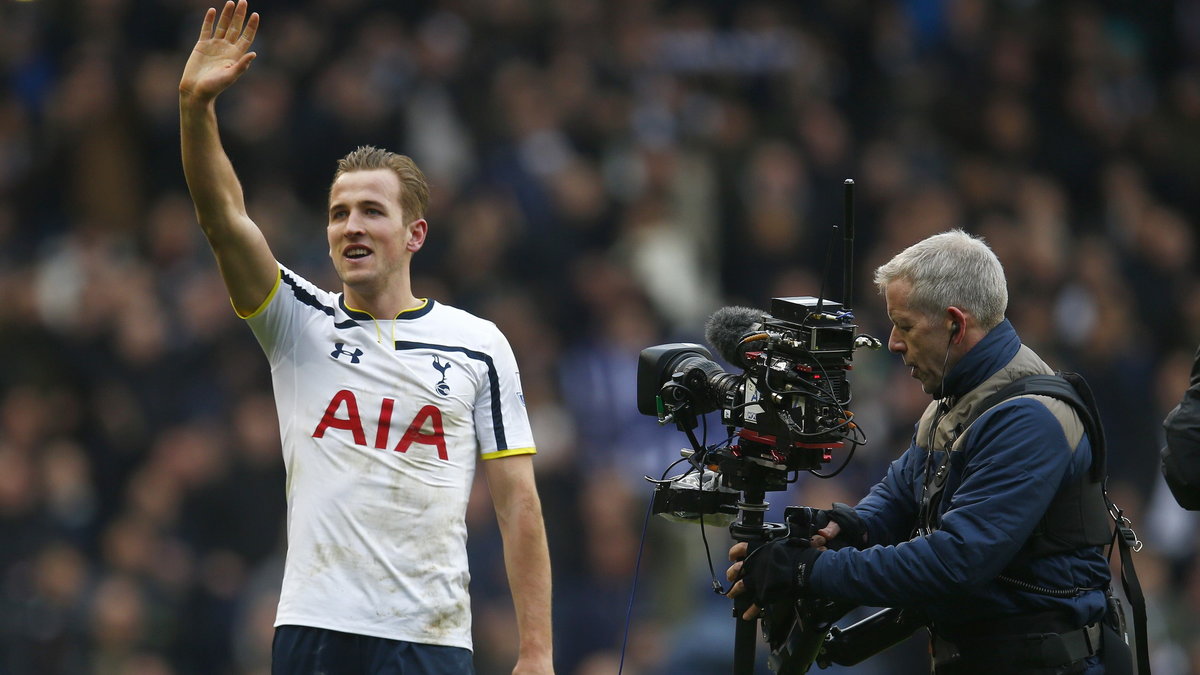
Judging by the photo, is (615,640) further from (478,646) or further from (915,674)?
(915,674)

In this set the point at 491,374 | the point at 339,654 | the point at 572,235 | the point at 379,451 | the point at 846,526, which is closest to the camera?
the point at 339,654

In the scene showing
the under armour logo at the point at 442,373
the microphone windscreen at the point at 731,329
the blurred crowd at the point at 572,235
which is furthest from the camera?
the blurred crowd at the point at 572,235

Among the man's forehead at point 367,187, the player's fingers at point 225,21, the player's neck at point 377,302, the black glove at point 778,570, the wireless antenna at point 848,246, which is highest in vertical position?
the player's fingers at point 225,21

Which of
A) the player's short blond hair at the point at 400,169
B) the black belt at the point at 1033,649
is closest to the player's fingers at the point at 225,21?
the player's short blond hair at the point at 400,169

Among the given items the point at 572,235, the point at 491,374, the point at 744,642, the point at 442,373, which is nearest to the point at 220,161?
the point at 442,373

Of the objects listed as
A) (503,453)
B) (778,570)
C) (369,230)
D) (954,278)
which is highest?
(369,230)

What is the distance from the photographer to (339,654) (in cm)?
428

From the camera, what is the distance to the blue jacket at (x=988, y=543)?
4.23 metres

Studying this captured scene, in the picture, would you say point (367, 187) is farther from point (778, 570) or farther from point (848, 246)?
point (778, 570)

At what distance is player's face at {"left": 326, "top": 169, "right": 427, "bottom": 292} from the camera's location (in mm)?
4496

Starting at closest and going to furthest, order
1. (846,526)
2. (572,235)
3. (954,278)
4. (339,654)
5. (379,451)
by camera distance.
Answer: (339,654), (379,451), (954,278), (846,526), (572,235)

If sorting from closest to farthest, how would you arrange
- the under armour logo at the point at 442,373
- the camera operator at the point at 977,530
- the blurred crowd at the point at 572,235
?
1. the camera operator at the point at 977,530
2. the under armour logo at the point at 442,373
3. the blurred crowd at the point at 572,235

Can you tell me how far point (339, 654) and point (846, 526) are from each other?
5.00 ft

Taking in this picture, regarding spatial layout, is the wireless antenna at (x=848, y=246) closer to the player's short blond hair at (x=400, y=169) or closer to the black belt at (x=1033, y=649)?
the black belt at (x=1033, y=649)
